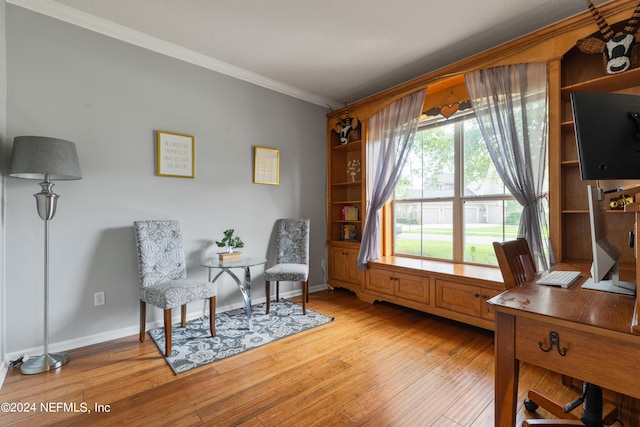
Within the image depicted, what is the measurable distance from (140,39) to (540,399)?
3904mm

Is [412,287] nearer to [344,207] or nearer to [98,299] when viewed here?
[344,207]

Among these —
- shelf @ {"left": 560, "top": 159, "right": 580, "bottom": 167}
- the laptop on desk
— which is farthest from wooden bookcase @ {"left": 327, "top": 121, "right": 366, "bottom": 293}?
the laptop on desk

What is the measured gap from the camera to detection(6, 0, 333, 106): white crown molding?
85.6 inches

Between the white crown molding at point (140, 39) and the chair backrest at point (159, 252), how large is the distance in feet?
5.31

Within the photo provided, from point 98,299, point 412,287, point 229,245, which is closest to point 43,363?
point 98,299

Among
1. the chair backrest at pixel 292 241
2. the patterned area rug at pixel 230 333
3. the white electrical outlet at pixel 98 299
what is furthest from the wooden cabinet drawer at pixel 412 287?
the white electrical outlet at pixel 98 299

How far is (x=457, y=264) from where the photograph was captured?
10.1 ft

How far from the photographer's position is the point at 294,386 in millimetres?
1794

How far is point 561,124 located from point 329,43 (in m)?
2.05

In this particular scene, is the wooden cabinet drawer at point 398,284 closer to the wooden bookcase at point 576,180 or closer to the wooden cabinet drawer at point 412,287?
the wooden cabinet drawer at point 412,287

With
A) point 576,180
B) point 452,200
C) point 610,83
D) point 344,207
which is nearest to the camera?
point 610,83

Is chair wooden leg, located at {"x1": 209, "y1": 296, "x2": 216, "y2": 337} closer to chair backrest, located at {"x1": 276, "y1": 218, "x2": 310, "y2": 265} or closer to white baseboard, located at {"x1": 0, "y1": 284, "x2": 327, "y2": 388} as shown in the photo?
white baseboard, located at {"x1": 0, "y1": 284, "x2": 327, "y2": 388}

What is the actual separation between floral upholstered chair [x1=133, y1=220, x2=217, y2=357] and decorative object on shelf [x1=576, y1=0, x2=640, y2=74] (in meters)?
3.40

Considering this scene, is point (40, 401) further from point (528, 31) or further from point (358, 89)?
point (528, 31)
